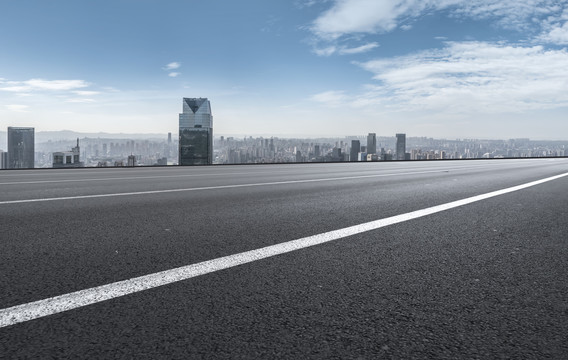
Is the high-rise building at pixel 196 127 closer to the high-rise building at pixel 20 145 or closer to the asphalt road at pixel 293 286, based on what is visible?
the high-rise building at pixel 20 145

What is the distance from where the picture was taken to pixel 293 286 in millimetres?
2707

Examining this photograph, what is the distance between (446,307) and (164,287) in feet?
5.89

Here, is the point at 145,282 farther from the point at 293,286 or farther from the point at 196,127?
the point at 196,127

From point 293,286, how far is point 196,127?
528ft

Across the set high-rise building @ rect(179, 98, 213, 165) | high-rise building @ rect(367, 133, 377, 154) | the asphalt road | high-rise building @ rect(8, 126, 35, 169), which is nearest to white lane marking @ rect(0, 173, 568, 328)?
the asphalt road

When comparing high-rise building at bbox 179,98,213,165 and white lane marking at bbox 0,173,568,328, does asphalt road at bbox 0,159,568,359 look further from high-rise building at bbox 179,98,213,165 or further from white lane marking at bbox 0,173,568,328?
high-rise building at bbox 179,98,213,165

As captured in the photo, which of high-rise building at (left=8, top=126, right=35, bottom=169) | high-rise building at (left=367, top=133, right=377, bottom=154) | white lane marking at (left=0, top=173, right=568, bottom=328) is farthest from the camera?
high-rise building at (left=8, top=126, right=35, bottom=169)

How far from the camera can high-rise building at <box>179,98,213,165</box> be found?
428ft

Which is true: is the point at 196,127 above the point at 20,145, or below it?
above

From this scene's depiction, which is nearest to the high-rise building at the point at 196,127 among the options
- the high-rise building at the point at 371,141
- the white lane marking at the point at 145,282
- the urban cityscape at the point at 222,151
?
the urban cityscape at the point at 222,151

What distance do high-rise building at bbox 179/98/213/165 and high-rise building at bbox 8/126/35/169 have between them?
42.1 m

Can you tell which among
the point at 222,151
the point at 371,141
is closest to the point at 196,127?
the point at 222,151

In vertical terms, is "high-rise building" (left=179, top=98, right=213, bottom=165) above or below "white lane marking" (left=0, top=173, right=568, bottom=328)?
above

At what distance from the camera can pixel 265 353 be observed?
5.94ft
